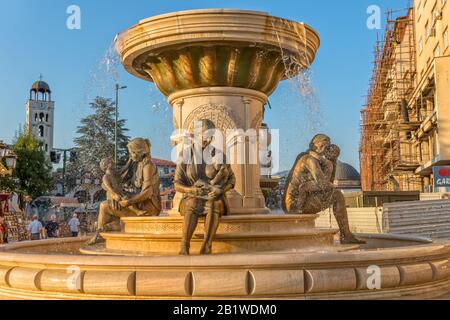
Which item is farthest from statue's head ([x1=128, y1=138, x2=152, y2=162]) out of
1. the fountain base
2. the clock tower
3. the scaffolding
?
the clock tower

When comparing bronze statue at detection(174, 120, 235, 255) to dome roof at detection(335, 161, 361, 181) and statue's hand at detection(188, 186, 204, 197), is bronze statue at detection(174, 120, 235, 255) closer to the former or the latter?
statue's hand at detection(188, 186, 204, 197)

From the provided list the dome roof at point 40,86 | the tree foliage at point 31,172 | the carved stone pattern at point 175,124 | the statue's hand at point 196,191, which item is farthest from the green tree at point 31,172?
the dome roof at point 40,86

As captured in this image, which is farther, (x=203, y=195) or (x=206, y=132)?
(x=206, y=132)

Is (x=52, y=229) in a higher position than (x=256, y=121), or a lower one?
lower

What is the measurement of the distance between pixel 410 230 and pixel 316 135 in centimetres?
1142

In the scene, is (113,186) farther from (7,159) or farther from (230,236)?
(7,159)

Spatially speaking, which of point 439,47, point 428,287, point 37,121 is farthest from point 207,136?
point 37,121

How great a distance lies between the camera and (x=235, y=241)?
20.6 feet

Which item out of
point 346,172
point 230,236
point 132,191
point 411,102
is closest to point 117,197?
point 132,191

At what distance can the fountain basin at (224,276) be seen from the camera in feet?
15.1

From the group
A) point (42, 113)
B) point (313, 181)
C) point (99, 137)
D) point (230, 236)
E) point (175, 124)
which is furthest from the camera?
point (42, 113)

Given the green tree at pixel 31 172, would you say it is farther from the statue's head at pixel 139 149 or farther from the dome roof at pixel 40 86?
the dome roof at pixel 40 86

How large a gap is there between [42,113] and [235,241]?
92407mm
